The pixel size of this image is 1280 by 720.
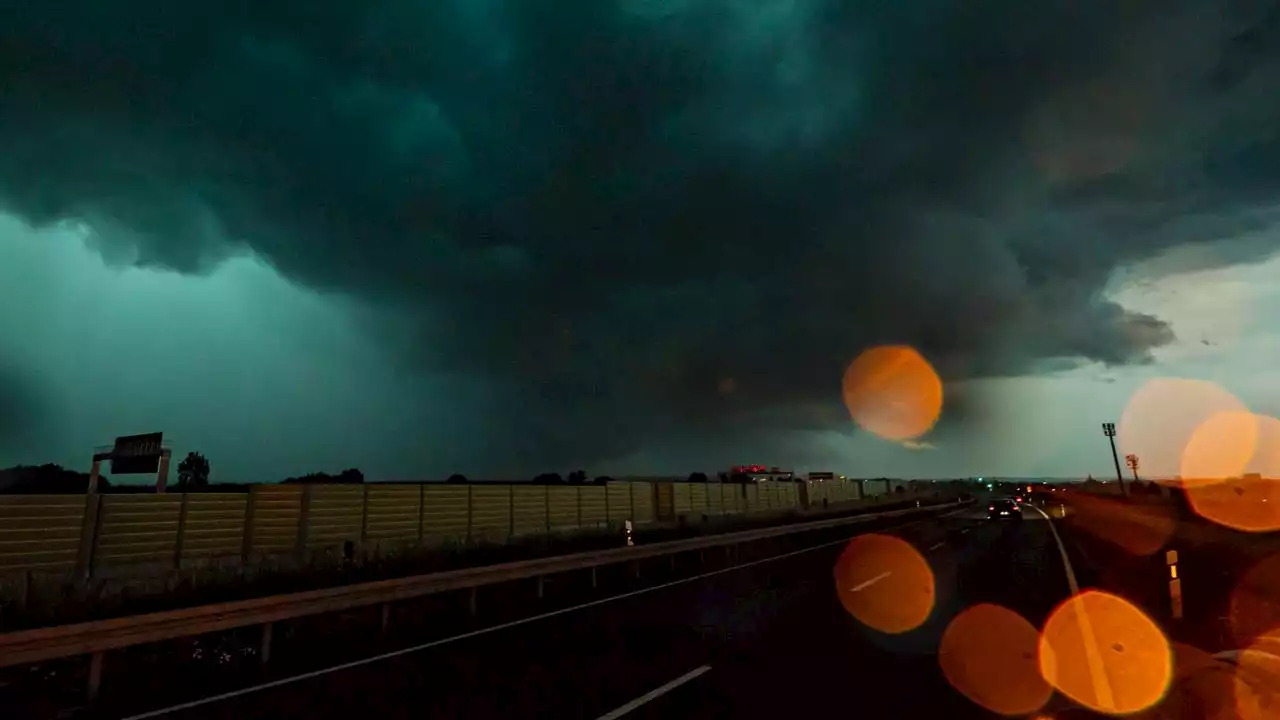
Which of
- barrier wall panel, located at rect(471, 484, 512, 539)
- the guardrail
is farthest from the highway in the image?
barrier wall panel, located at rect(471, 484, 512, 539)

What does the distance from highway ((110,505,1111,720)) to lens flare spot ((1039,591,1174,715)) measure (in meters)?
0.56

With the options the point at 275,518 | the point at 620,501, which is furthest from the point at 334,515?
the point at 620,501

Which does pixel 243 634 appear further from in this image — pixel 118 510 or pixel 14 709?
pixel 118 510

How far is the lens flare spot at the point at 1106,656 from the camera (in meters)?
7.07

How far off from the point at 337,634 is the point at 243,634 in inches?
56.2

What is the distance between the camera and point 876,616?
41.6 feet

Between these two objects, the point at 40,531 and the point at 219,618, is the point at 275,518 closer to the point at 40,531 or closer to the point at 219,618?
the point at 40,531

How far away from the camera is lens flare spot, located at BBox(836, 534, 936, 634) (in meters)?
12.5

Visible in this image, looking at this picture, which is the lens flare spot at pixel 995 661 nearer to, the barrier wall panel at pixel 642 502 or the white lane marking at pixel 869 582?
the white lane marking at pixel 869 582

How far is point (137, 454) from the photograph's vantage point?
21.5 meters

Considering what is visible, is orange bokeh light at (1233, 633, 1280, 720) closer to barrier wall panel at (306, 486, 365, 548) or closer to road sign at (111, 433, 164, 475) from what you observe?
barrier wall panel at (306, 486, 365, 548)

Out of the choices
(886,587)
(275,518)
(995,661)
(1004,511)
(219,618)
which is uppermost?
(275,518)

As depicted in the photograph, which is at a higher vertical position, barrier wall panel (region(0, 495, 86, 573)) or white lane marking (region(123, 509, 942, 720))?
barrier wall panel (region(0, 495, 86, 573))

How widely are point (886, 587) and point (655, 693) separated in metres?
10.4
